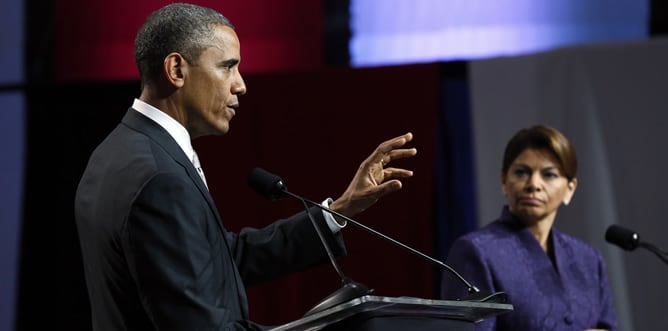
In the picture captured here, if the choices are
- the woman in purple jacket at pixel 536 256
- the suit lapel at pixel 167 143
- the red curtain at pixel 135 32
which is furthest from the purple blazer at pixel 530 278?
the red curtain at pixel 135 32

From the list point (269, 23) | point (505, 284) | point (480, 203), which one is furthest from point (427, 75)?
point (505, 284)

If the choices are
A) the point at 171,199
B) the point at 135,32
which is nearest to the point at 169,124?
the point at 171,199

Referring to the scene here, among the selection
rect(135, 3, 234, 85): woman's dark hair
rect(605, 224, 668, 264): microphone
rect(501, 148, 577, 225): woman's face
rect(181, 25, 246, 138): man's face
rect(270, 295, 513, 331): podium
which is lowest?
rect(605, 224, 668, 264): microphone

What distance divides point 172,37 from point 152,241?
1.43 feet

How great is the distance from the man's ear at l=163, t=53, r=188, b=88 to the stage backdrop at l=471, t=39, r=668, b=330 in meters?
2.33

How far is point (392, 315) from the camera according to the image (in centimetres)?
157

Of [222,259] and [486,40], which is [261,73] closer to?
[486,40]

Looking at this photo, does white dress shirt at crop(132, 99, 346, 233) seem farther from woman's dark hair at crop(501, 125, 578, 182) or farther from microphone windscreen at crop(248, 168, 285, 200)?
woman's dark hair at crop(501, 125, 578, 182)

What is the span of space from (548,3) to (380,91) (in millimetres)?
818

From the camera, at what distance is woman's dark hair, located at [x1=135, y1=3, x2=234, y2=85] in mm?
1835

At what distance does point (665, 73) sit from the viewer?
3.81 metres

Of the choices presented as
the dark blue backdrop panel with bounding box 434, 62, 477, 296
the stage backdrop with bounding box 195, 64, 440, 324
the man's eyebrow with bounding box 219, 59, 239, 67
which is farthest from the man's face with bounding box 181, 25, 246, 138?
the dark blue backdrop panel with bounding box 434, 62, 477, 296

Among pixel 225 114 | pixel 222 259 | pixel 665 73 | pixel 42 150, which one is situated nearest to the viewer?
pixel 222 259

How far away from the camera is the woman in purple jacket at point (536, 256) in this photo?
109 inches
